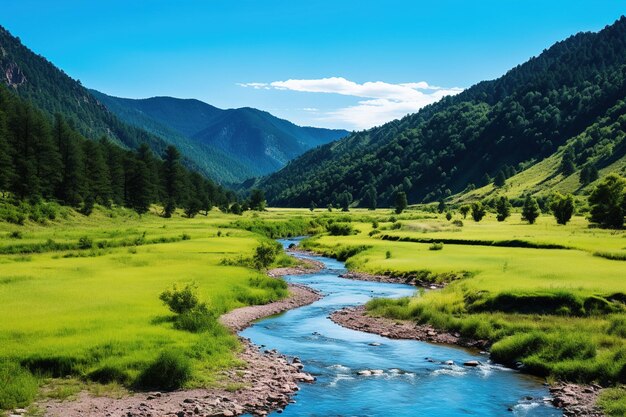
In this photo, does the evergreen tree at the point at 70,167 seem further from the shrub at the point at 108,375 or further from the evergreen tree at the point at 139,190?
the shrub at the point at 108,375

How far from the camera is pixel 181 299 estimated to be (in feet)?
135

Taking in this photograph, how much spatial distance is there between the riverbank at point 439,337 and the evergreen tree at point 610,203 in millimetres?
80967

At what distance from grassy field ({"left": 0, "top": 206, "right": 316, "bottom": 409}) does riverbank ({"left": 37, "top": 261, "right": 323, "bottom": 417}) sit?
3.78 ft

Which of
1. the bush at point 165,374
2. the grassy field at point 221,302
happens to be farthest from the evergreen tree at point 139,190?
the bush at point 165,374

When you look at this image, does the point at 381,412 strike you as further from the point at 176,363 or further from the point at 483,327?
the point at 483,327

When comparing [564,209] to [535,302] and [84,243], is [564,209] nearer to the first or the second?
[535,302]

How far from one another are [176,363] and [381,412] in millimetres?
11126

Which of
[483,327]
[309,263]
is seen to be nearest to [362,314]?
[483,327]

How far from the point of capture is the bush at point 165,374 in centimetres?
2939

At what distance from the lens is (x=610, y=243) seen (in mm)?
80812

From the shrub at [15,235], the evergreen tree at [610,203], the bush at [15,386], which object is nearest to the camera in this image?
the bush at [15,386]

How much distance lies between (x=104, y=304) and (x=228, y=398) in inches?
716

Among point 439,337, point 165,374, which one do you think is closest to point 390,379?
point 439,337

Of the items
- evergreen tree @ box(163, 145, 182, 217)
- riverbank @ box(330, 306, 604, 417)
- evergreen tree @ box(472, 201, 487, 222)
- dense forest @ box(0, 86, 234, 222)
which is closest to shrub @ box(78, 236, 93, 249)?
dense forest @ box(0, 86, 234, 222)
